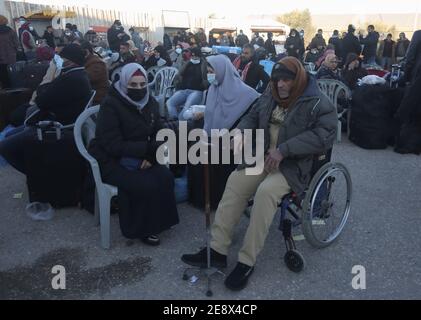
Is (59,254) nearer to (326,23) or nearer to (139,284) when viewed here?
(139,284)

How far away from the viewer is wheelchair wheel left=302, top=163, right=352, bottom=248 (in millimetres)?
2514

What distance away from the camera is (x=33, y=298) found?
2410mm

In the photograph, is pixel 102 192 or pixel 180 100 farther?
pixel 180 100

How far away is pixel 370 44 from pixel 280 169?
37.6 ft

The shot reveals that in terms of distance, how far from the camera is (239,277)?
8.03 feet

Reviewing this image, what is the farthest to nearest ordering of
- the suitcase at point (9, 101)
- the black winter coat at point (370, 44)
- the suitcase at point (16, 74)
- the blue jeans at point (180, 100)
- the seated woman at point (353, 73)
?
the black winter coat at point (370, 44) < the suitcase at point (16, 74) < the seated woman at point (353, 73) < the suitcase at point (9, 101) < the blue jeans at point (180, 100)

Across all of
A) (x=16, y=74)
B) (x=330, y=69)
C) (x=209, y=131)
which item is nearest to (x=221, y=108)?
(x=209, y=131)

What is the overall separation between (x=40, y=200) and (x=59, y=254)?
809 millimetres

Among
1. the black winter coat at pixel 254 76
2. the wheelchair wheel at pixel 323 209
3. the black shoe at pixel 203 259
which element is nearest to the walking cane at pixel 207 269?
the black shoe at pixel 203 259

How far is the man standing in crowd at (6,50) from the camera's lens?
712 centimetres

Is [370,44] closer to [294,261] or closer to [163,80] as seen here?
[163,80]

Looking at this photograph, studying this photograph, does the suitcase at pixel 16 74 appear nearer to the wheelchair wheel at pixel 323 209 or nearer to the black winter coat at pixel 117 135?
the black winter coat at pixel 117 135

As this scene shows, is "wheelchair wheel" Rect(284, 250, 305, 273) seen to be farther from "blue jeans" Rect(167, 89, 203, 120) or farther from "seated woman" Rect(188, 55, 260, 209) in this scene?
"blue jeans" Rect(167, 89, 203, 120)

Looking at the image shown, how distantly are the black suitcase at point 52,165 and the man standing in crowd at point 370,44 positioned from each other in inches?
451
